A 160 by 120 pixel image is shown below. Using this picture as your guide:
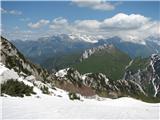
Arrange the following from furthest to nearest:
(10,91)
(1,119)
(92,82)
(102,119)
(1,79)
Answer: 1. (92,82)
2. (1,79)
3. (10,91)
4. (102,119)
5. (1,119)

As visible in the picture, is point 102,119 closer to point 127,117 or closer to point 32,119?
point 127,117

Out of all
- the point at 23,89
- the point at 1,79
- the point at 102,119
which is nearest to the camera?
the point at 102,119

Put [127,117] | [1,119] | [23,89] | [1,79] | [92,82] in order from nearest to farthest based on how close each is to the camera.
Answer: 1. [1,119]
2. [127,117]
3. [23,89]
4. [1,79]
5. [92,82]

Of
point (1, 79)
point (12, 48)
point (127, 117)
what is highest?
point (12, 48)

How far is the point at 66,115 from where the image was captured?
13.0 metres

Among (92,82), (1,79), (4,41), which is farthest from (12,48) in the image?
(92,82)

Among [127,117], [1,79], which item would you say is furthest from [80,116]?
[1,79]

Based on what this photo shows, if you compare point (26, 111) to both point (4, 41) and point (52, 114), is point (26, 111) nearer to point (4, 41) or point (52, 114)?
point (52, 114)

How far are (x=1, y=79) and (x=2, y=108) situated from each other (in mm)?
14216

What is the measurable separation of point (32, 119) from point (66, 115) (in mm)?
1894

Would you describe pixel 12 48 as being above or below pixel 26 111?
above

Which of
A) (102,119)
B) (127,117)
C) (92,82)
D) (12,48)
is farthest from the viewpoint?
(92,82)

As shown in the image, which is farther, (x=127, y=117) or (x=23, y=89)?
(x=23, y=89)

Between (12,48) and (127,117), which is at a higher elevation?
(12,48)
